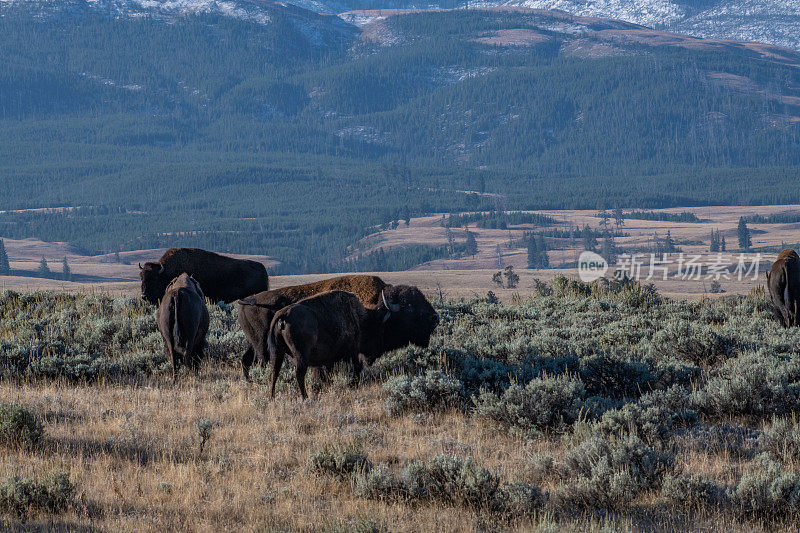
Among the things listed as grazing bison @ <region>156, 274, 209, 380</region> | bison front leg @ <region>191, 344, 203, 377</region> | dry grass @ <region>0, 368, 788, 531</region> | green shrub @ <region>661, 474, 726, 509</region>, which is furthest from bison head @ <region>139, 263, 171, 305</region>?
green shrub @ <region>661, 474, 726, 509</region>

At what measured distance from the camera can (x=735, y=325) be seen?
1455 centimetres

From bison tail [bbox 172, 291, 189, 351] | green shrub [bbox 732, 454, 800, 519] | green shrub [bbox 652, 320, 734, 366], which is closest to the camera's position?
green shrub [bbox 732, 454, 800, 519]

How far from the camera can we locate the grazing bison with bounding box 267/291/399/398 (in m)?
9.04

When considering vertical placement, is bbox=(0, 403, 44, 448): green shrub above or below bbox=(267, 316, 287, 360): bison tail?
below

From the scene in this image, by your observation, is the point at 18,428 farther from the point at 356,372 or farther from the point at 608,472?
the point at 608,472

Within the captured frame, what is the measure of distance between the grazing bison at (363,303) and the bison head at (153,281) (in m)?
3.69

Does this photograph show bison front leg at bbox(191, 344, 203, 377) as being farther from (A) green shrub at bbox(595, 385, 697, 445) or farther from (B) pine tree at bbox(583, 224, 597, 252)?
(B) pine tree at bbox(583, 224, 597, 252)

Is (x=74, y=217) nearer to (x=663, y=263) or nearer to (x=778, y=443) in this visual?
(x=663, y=263)

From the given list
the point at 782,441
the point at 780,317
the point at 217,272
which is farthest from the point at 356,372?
the point at 780,317

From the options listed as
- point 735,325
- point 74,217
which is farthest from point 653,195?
point 735,325

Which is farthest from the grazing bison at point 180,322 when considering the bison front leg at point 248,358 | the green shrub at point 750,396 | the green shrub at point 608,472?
the green shrub at point 750,396

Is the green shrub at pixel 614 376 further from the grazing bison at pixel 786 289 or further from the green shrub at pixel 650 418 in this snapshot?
the grazing bison at pixel 786 289

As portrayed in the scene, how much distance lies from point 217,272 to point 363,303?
5.13 m

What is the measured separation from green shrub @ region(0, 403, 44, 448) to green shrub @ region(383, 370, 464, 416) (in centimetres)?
334
